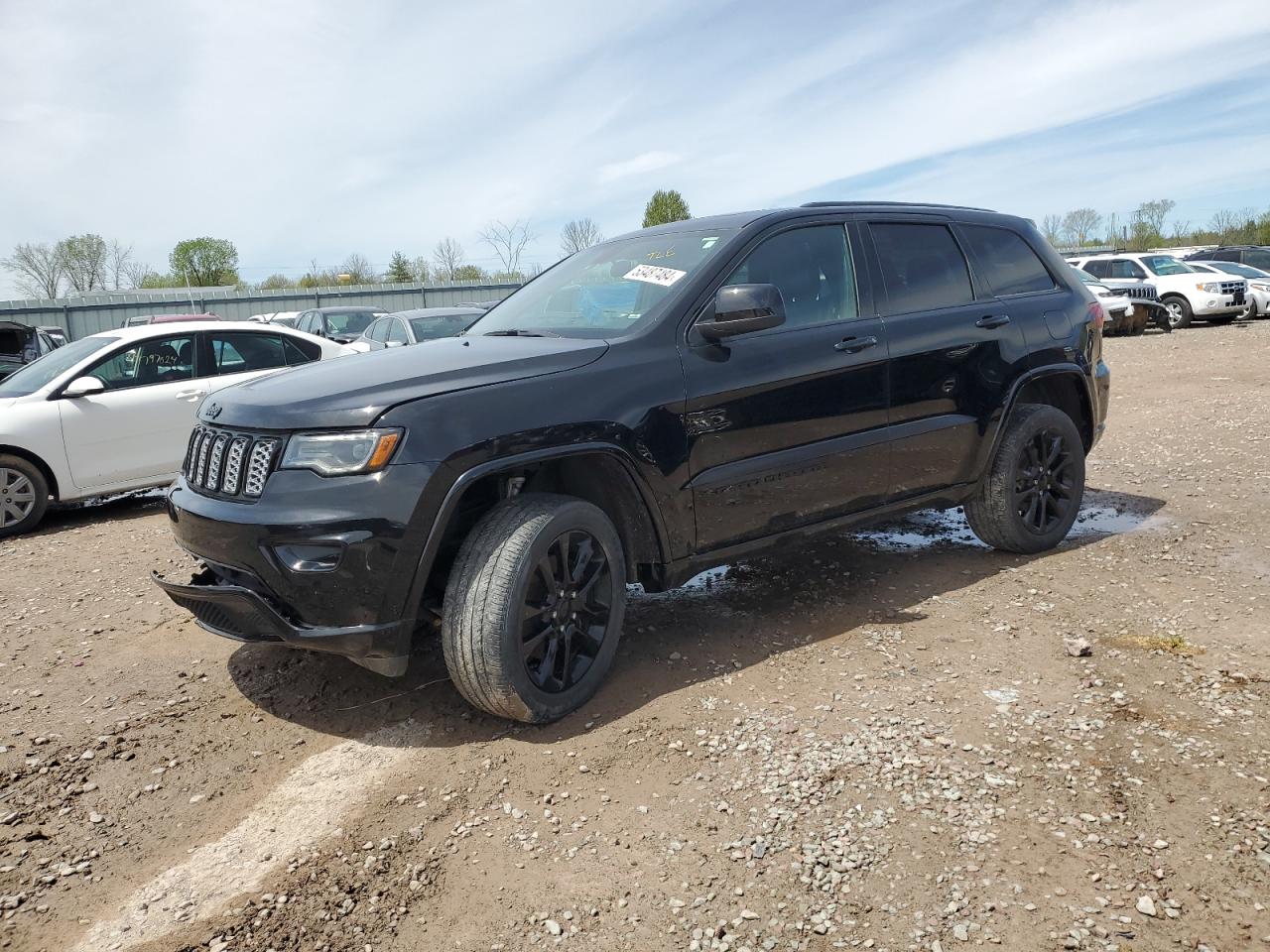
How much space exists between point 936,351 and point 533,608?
2447 millimetres

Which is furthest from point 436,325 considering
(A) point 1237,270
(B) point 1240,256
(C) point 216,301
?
(C) point 216,301

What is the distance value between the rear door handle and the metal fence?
27.0 m

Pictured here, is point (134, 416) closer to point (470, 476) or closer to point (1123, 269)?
point (470, 476)

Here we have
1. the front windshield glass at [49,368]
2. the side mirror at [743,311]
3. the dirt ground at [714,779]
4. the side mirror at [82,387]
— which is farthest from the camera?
the front windshield glass at [49,368]

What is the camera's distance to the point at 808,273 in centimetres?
430

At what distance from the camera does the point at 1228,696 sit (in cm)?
342

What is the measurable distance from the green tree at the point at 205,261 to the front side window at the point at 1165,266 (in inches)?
2248

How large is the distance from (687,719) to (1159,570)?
9.54 ft

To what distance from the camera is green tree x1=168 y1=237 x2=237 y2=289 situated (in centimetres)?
6406

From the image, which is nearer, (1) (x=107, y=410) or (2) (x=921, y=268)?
(2) (x=921, y=268)

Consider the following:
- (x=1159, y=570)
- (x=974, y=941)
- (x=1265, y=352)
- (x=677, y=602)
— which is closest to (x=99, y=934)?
(x=974, y=941)

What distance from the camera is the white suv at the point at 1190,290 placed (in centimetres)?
2038

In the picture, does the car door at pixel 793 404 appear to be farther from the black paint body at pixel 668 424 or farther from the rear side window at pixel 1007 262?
the rear side window at pixel 1007 262

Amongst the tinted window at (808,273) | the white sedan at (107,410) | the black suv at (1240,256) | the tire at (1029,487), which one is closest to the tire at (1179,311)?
the black suv at (1240,256)
